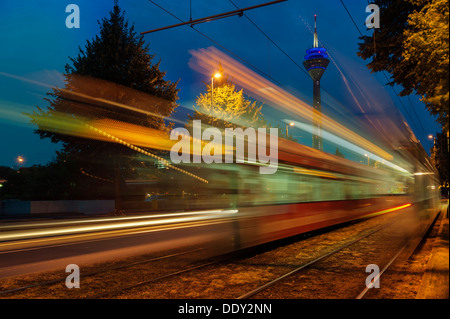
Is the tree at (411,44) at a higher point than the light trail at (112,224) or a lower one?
higher

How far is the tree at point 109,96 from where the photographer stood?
2286 cm

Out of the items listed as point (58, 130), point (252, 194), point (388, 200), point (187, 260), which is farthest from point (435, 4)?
point (58, 130)

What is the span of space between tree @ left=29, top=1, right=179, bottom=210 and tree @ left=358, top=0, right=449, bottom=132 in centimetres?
1496

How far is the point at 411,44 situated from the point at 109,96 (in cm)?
1963

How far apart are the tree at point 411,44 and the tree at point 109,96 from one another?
14956mm

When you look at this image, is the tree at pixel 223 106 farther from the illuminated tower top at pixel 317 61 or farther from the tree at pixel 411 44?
the illuminated tower top at pixel 317 61

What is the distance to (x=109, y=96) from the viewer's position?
2347 centimetres

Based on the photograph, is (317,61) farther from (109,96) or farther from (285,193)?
(285,193)

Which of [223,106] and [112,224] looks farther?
[223,106]

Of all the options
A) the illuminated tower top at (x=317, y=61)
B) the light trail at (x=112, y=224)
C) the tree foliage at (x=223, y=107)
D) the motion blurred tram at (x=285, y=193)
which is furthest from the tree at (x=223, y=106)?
the illuminated tower top at (x=317, y=61)

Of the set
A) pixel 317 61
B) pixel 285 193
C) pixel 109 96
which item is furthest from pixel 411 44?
pixel 317 61

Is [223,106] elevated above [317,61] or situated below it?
below

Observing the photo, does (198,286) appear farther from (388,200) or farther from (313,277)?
(388,200)

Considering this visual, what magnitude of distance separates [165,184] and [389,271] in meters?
22.6
